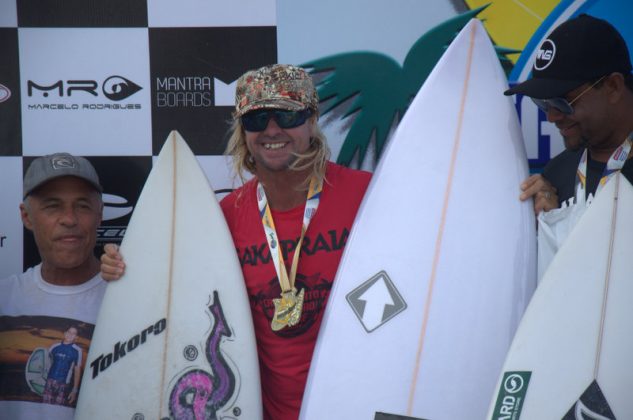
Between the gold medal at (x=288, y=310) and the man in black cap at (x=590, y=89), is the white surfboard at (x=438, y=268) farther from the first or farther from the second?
the man in black cap at (x=590, y=89)

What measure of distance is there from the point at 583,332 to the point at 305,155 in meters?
1.15

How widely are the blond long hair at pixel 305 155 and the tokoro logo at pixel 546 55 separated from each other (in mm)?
834

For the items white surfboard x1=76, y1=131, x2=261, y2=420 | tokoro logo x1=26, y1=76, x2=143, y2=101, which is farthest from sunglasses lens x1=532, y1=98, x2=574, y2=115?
tokoro logo x1=26, y1=76, x2=143, y2=101

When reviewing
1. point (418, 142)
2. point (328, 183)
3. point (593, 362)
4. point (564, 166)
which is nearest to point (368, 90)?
point (418, 142)

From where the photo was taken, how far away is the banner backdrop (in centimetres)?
380

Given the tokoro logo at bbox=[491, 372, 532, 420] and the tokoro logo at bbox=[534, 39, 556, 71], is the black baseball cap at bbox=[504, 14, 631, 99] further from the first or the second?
the tokoro logo at bbox=[491, 372, 532, 420]

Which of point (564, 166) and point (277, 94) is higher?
point (277, 94)

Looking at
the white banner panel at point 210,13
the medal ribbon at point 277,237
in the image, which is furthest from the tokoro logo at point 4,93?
the medal ribbon at point 277,237

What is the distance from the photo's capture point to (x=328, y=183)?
318cm

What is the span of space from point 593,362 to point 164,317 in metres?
1.60

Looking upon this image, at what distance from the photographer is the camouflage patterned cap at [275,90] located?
3.05m

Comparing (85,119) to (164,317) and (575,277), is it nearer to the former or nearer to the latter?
(164,317)

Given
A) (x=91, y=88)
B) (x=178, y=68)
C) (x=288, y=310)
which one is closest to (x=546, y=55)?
(x=288, y=310)

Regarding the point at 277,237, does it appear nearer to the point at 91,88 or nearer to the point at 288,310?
the point at 288,310
